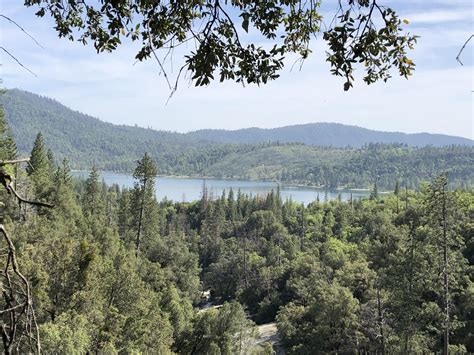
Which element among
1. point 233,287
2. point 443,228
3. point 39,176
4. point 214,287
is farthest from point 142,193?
point 214,287

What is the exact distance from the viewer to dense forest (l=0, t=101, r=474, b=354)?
1571 centimetres

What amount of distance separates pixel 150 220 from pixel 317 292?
13.1 m

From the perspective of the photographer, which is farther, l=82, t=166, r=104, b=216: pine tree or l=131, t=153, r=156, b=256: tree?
l=82, t=166, r=104, b=216: pine tree

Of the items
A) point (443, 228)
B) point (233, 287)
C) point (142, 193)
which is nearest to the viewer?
point (443, 228)

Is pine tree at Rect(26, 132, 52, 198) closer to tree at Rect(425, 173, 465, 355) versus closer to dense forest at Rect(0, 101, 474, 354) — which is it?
dense forest at Rect(0, 101, 474, 354)

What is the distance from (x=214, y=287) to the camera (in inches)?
2018

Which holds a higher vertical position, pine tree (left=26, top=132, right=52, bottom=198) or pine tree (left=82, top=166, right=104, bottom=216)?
pine tree (left=26, top=132, right=52, bottom=198)

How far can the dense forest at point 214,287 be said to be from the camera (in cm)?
1571

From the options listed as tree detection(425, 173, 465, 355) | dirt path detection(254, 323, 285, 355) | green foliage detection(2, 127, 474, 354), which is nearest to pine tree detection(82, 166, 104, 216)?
green foliage detection(2, 127, 474, 354)

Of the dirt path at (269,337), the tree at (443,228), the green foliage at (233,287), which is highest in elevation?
the tree at (443,228)

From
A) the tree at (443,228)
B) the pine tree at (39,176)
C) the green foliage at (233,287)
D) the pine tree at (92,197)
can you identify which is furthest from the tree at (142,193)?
the tree at (443,228)

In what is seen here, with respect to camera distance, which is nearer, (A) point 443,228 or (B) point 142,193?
(A) point 443,228

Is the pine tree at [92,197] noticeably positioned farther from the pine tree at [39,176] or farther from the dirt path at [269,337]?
the dirt path at [269,337]

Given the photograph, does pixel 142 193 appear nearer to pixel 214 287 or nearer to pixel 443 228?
pixel 443 228
